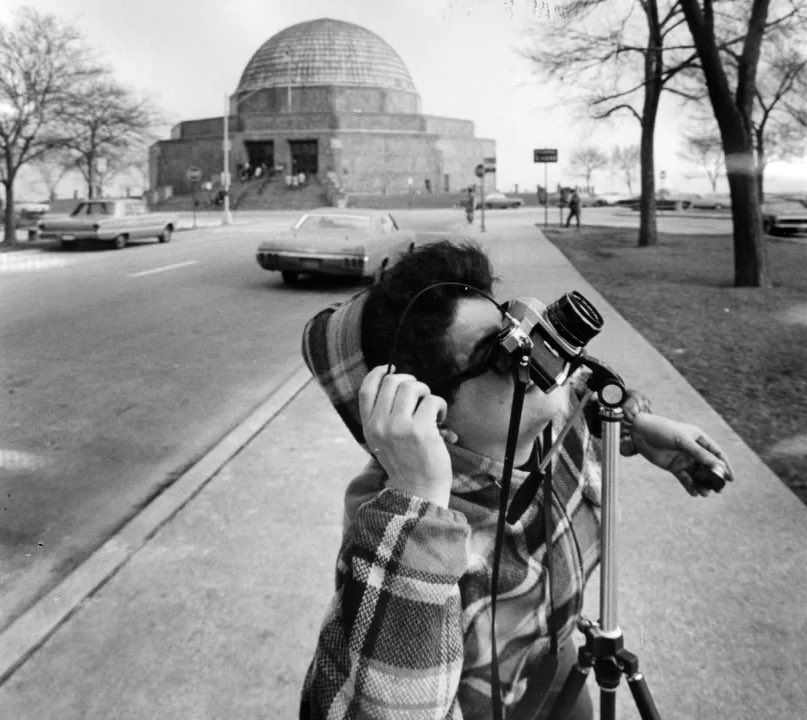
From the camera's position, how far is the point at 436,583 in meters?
1.04

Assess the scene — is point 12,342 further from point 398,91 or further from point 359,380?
point 398,91

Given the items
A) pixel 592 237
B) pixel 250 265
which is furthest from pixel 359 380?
pixel 592 237

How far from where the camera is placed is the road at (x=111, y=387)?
3.83m

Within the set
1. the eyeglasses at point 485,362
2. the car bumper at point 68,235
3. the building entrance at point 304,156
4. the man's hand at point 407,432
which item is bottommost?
the man's hand at point 407,432

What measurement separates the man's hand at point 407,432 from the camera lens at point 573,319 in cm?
19

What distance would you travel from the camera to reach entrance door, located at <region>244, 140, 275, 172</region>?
62062 millimetres

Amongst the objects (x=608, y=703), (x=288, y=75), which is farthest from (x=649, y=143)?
(x=288, y=75)

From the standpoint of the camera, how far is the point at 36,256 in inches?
786

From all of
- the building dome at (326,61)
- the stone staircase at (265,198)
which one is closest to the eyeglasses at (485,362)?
the stone staircase at (265,198)

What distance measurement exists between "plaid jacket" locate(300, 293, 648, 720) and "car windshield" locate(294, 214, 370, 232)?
40.3ft

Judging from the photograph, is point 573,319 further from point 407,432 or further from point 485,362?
point 407,432

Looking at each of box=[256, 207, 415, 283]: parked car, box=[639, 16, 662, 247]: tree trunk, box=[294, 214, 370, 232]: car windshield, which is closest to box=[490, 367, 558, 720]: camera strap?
box=[256, 207, 415, 283]: parked car

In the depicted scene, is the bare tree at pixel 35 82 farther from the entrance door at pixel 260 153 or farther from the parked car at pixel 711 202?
the parked car at pixel 711 202

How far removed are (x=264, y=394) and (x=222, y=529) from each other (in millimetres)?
2723
